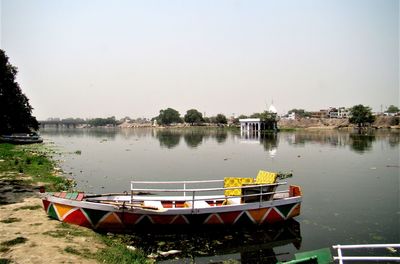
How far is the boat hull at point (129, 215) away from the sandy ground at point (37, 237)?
1.58ft

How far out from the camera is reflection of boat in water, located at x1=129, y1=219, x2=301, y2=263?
12672 millimetres

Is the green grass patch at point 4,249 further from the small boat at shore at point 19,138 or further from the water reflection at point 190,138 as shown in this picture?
the water reflection at point 190,138

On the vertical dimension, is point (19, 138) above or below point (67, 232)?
above

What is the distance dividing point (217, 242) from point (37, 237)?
7.08 metres

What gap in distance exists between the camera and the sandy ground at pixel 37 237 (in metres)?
10.1

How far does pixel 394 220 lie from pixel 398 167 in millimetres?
22267

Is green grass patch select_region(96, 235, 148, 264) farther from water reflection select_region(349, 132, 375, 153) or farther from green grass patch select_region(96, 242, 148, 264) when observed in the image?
water reflection select_region(349, 132, 375, 153)

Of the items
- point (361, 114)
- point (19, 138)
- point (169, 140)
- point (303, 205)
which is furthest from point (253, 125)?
point (303, 205)

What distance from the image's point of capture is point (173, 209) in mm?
14211

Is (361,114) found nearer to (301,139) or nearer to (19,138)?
(301,139)

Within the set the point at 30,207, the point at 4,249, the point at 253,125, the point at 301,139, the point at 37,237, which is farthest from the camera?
the point at 253,125

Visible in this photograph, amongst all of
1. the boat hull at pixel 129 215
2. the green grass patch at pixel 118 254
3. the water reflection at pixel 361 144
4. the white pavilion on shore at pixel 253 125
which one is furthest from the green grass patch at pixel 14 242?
the white pavilion on shore at pixel 253 125

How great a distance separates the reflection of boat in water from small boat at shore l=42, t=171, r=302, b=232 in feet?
1.40

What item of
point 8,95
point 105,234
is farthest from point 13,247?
point 8,95
